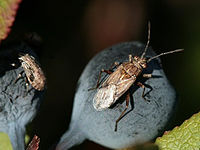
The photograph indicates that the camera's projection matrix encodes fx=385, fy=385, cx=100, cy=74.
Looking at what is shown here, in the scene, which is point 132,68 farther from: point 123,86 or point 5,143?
point 5,143

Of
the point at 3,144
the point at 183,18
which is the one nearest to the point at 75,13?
the point at 183,18

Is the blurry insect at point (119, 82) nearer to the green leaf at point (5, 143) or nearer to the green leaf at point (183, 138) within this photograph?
the green leaf at point (183, 138)

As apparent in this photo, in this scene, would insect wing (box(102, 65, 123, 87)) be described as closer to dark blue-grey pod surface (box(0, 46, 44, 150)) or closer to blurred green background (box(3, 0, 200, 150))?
dark blue-grey pod surface (box(0, 46, 44, 150))

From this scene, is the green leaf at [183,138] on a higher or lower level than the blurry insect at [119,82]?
lower

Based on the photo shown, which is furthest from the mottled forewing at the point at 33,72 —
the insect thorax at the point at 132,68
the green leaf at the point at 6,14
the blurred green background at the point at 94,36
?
the blurred green background at the point at 94,36

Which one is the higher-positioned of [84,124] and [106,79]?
[106,79]

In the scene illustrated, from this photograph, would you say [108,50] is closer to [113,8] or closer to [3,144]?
[3,144]

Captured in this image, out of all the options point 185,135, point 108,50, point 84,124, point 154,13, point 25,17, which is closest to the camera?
point 185,135
